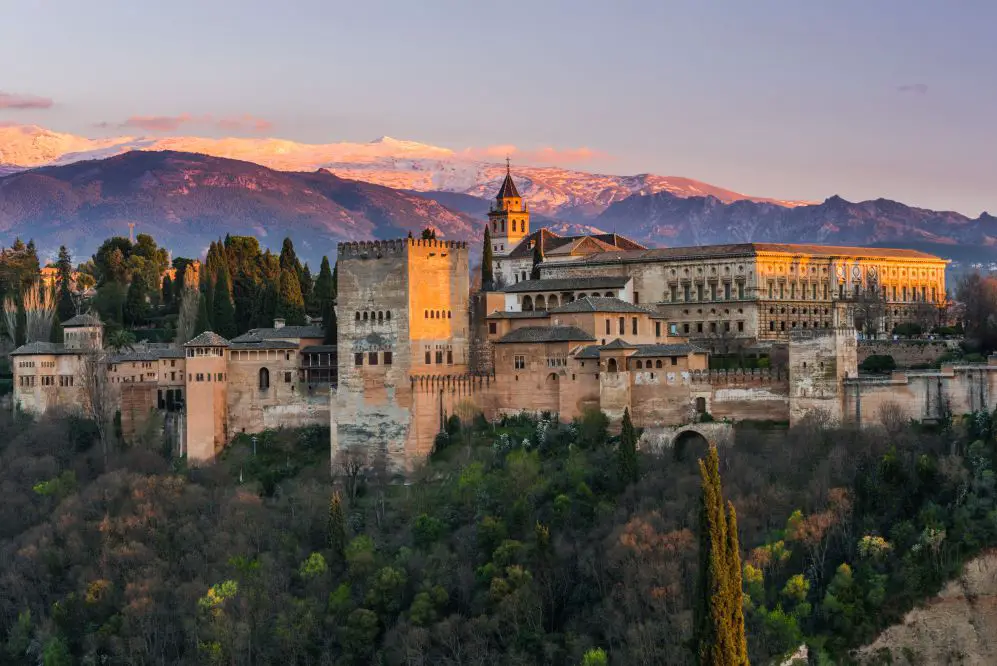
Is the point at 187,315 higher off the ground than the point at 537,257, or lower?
lower

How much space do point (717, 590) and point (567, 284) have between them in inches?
1198

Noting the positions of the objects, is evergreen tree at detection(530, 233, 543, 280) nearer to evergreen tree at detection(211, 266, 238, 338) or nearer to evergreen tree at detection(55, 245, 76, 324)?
evergreen tree at detection(211, 266, 238, 338)

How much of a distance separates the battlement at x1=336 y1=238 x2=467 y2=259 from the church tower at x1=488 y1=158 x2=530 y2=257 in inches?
1211

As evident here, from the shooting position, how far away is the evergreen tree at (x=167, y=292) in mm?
76062

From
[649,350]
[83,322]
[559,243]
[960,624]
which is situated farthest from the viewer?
[559,243]

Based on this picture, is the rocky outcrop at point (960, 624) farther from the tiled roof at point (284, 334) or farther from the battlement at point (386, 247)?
the tiled roof at point (284, 334)

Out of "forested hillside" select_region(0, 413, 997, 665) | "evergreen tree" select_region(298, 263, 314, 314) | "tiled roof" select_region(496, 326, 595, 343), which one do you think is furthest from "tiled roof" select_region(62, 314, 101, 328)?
"tiled roof" select_region(496, 326, 595, 343)

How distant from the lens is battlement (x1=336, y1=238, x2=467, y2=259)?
172ft

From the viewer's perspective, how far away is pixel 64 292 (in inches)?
2963

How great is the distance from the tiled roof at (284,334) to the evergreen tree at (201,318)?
15.0 ft

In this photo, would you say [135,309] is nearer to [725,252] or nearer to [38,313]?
[38,313]

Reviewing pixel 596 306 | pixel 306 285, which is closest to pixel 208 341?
pixel 596 306

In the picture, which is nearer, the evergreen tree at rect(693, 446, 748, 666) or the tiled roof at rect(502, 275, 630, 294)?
the evergreen tree at rect(693, 446, 748, 666)

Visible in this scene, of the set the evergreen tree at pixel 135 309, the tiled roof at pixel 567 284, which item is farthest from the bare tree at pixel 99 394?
the tiled roof at pixel 567 284
